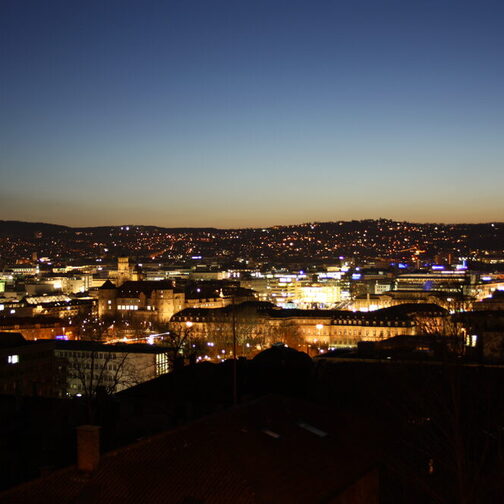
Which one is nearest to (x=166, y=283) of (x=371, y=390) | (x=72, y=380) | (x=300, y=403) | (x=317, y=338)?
(x=317, y=338)

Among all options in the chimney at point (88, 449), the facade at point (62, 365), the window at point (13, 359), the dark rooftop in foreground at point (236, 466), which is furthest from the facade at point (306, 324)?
the chimney at point (88, 449)

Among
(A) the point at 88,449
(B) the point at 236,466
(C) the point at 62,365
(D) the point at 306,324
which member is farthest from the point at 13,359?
(D) the point at 306,324

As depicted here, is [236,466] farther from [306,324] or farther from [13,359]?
[306,324]

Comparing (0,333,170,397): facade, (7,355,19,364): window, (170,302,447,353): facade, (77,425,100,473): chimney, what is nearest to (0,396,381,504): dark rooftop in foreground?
(77,425,100,473): chimney

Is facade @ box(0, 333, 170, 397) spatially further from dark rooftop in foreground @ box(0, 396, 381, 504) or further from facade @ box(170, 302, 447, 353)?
dark rooftop in foreground @ box(0, 396, 381, 504)

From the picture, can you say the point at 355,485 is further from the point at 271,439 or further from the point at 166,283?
the point at 166,283

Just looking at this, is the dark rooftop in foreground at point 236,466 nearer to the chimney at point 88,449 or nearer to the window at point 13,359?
the chimney at point 88,449

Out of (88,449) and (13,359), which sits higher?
(88,449)

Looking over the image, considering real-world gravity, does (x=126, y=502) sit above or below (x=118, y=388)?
above

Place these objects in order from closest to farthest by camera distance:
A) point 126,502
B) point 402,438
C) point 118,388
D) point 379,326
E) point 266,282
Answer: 1. point 126,502
2. point 402,438
3. point 118,388
4. point 379,326
5. point 266,282
